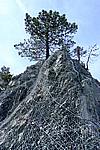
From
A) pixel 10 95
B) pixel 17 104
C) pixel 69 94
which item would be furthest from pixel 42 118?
pixel 10 95

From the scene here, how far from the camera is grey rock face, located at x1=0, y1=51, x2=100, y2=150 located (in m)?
9.07

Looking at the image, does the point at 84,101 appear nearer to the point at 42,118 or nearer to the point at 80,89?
the point at 80,89

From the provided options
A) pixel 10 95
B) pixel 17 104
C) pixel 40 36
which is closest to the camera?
pixel 17 104

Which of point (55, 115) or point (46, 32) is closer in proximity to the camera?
point (55, 115)

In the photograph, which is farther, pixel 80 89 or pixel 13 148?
pixel 80 89

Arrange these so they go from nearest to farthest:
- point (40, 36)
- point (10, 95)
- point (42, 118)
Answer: point (42, 118), point (10, 95), point (40, 36)

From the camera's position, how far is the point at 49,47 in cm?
2214

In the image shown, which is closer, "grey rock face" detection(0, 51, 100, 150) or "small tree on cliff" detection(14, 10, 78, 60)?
"grey rock face" detection(0, 51, 100, 150)

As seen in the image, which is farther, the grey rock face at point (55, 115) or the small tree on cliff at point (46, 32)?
the small tree on cliff at point (46, 32)

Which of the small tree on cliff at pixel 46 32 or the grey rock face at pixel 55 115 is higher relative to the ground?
the small tree on cliff at pixel 46 32

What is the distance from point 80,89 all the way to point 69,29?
11746 millimetres

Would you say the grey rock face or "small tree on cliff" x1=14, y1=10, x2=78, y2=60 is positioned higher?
"small tree on cliff" x1=14, y1=10, x2=78, y2=60

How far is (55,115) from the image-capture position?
399 inches

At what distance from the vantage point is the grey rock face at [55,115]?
907 cm
